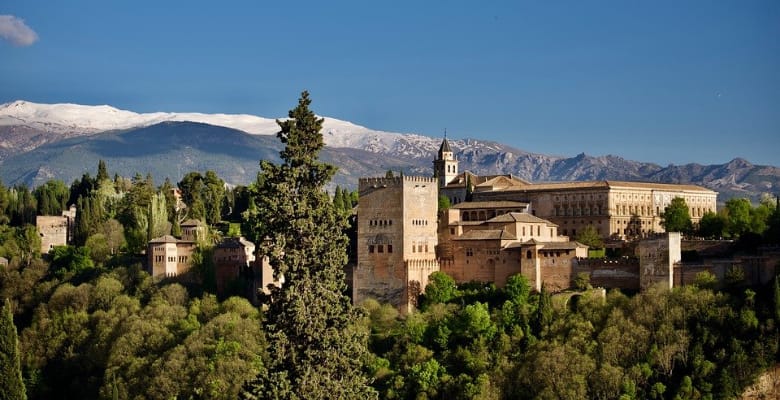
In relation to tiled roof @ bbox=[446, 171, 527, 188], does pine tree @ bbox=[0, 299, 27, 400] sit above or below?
below

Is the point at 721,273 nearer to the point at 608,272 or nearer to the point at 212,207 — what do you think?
the point at 608,272

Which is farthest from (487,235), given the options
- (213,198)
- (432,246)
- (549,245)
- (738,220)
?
(213,198)

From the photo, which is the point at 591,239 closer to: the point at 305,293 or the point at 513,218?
the point at 513,218

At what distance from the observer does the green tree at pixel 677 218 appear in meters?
67.4

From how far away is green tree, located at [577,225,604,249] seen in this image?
207ft

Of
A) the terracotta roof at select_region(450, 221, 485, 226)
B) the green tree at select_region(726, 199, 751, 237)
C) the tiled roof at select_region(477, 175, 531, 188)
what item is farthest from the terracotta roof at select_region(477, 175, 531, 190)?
the green tree at select_region(726, 199, 751, 237)

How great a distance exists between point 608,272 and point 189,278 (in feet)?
78.9

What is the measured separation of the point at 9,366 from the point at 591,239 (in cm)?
3219

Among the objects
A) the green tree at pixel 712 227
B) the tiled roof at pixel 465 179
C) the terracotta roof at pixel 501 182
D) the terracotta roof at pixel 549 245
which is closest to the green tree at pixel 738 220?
the green tree at pixel 712 227

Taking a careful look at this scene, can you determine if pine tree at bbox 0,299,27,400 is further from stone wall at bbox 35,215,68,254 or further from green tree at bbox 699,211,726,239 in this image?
green tree at bbox 699,211,726,239

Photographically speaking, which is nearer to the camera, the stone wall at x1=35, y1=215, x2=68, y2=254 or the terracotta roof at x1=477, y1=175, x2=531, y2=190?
the terracotta roof at x1=477, y1=175, x2=531, y2=190

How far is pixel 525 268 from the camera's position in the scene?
54.8 metres

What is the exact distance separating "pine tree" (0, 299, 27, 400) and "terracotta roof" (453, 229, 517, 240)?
22.9 meters

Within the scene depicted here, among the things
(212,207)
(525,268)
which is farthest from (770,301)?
(212,207)
